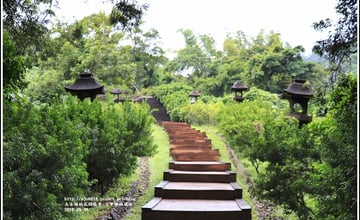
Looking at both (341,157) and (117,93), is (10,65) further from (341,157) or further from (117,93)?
(117,93)

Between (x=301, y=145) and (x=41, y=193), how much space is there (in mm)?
3370

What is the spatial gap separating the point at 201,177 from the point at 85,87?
10.3ft

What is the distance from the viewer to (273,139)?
19.4ft

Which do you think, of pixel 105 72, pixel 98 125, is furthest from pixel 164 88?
pixel 98 125

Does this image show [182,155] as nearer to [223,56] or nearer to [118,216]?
[118,216]

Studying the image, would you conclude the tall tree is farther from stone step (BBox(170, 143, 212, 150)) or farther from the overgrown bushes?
stone step (BBox(170, 143, 212, 150))

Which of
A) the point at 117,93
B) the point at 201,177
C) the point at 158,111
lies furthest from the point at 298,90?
the point at 158,111

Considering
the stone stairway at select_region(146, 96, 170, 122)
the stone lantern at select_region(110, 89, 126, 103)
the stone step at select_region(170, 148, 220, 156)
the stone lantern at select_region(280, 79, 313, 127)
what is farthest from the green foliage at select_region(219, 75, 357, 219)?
the stone stairway at select_region(146, 96, 170, 122)

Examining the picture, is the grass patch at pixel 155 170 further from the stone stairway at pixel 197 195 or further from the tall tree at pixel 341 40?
the tall tree at pixel 341 40

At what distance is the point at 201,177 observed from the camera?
773 centimetres

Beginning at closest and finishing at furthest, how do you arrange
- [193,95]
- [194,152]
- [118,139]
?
[118,139] < [194,152] < [193,95]

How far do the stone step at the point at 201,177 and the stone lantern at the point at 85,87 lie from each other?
2469 millimetres

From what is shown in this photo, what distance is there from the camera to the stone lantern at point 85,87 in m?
8.88

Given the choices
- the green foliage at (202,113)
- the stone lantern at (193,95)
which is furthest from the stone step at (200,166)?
the stone lantern at (193,95)
